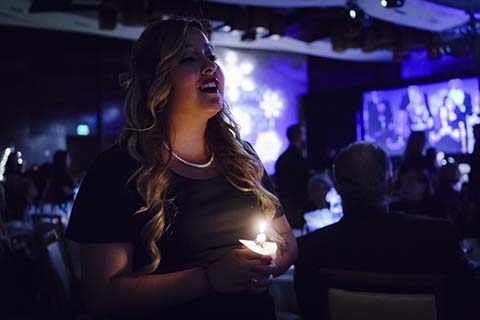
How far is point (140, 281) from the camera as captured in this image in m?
1.06

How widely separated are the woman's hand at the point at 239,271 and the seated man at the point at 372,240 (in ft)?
2.78

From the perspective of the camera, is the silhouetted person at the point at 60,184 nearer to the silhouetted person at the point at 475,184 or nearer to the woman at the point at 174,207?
the silhouetted person at the point at 475,184

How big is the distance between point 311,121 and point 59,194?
22.3 ft

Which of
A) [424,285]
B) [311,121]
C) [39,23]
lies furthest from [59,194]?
[311,121]

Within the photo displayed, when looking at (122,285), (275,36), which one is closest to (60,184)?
(275,36)

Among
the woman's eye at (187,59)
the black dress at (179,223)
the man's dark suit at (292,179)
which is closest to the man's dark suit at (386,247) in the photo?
the black dress at (179,223)

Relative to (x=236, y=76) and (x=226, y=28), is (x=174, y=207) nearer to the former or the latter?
(x=226, y=28)

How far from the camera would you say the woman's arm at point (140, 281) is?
3.43ft

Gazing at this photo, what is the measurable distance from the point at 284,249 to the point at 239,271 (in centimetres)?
30

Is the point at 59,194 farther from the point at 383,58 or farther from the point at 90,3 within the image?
the point at 383,58

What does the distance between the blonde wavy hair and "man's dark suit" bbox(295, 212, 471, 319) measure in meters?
0.62

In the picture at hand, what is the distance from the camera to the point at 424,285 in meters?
1.64

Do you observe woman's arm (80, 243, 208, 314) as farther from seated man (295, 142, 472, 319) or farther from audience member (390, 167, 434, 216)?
audience member (390, 167, 434, 216)

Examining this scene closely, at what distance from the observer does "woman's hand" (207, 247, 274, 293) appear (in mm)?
1033
